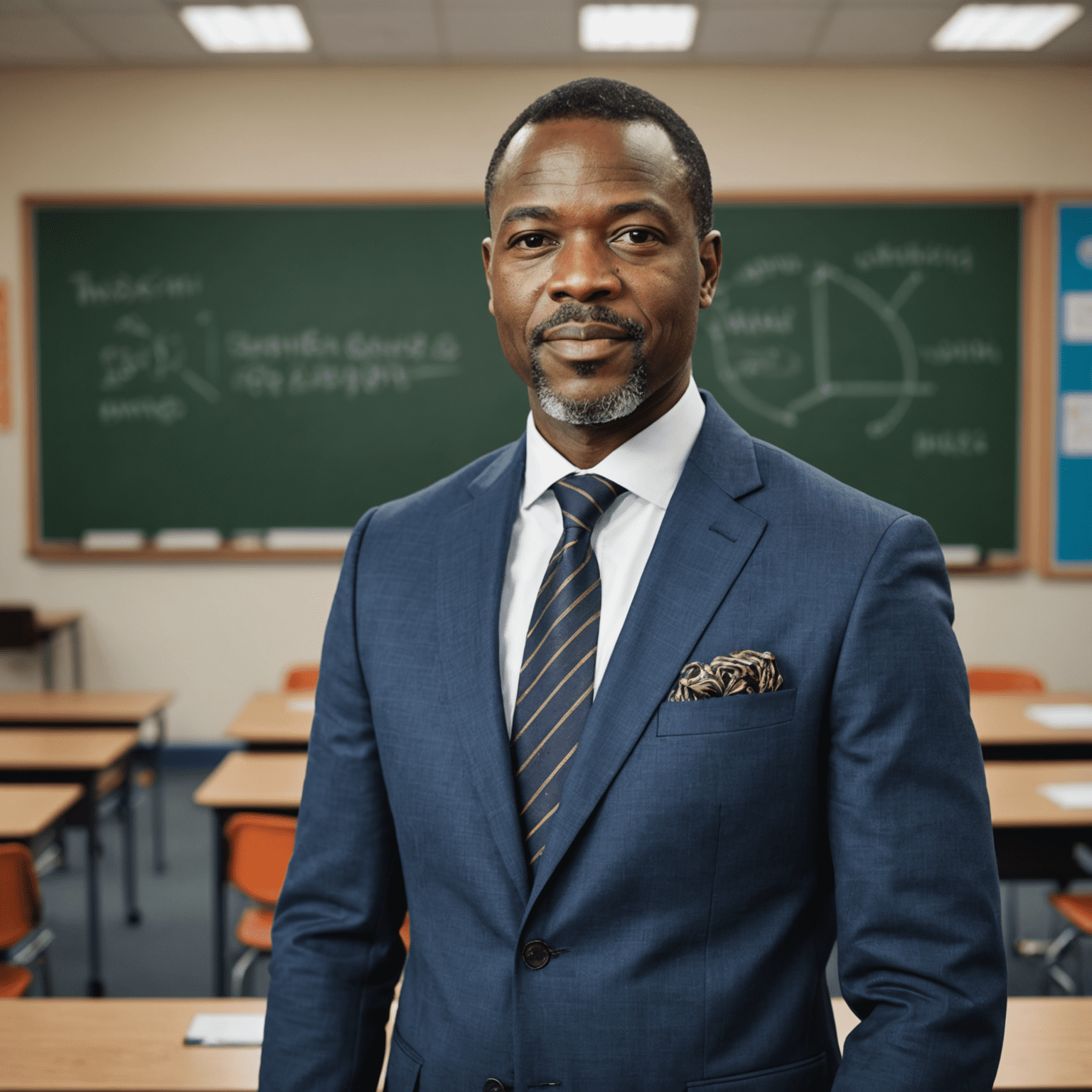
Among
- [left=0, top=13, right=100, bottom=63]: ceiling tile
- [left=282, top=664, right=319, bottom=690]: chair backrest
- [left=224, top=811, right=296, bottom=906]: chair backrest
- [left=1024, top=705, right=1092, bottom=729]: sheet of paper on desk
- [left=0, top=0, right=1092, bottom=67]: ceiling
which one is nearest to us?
[left=224, top=811, right=296, bottom=906]: chair backrest

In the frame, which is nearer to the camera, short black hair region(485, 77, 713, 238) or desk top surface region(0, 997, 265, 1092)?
short black hair region(485, 77, 713, 238)

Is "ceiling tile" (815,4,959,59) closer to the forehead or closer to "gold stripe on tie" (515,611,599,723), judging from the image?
the forehead

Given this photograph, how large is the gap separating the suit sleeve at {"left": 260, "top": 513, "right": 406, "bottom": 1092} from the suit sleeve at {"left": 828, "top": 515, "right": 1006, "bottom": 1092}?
0.44 m

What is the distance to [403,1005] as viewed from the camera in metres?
0.95

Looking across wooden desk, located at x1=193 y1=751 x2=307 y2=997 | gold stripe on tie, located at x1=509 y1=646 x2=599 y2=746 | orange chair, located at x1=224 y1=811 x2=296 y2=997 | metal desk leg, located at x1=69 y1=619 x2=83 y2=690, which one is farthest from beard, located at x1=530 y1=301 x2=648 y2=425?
metal desk leg, located at x1=69 y1=619 x2=83 y2=690

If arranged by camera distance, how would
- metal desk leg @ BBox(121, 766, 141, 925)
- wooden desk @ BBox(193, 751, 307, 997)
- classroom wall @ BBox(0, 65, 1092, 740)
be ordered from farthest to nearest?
classroom wall @ BBox(0, 65, 1092, 740) < metal desk leg @ BBox(121, 766, 141, 925) < wooden desk @ BBox(193, 751, 307, 997)

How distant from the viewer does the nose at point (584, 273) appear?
82cm

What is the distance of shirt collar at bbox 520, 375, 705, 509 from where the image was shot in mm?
930

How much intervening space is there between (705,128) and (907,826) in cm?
446

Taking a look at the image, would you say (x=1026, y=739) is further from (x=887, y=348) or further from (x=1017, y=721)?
(x=887, y=348)

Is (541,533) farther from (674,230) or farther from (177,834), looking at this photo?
Result: (177,834)

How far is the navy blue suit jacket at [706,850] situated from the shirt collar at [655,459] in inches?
0.9

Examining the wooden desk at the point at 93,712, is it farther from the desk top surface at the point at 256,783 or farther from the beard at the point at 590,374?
the beard at the point at 590,374

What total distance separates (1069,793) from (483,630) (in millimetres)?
2183
